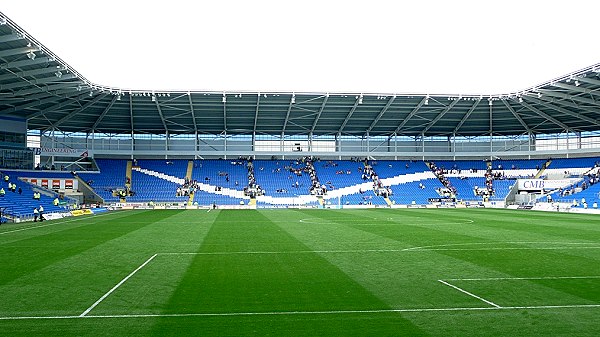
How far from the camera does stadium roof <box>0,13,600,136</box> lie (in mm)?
50213

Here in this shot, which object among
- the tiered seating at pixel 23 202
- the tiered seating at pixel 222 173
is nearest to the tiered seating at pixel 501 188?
the tiered seating at pixel 222 173

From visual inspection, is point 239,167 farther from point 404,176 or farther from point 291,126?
point 404,176

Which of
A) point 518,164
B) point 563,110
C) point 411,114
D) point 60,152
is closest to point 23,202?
point 60,152

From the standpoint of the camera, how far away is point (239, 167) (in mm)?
73312

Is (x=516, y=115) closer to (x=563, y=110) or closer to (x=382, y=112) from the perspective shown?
(x=563, y=110)

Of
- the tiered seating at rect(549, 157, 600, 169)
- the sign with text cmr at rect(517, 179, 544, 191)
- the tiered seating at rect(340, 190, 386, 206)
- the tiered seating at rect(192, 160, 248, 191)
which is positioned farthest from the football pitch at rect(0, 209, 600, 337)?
the tiered seating at rect(549, 157, 600, 169)

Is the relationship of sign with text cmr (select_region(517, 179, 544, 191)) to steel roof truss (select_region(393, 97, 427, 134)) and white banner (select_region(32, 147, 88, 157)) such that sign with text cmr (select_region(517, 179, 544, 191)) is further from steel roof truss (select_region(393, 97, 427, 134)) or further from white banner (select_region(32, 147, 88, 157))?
white banner (select_region(32, 147, 88, 157))

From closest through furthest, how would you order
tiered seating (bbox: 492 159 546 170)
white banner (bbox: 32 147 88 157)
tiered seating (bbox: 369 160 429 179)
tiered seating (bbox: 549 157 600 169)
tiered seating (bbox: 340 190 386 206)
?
1. white banner (bbox: 32 147 88 157)
2. tiered seating (bbox: 340 190 386 206)
3. tiered seating (bbox: 549 157 600 169)
4. tiered seating (bbox: 492 159 546 170)
5. tiered seating (bbox: 369 160 429 179)

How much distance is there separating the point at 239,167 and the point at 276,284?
60749 millimetres

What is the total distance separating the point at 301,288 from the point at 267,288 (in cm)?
84

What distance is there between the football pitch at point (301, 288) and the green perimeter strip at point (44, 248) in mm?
94

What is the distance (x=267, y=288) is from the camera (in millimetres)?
12648

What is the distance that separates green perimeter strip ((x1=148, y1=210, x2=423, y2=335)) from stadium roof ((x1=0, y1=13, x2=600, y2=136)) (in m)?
33.6

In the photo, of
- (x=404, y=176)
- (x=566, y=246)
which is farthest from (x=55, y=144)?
(x=566, y=246)
